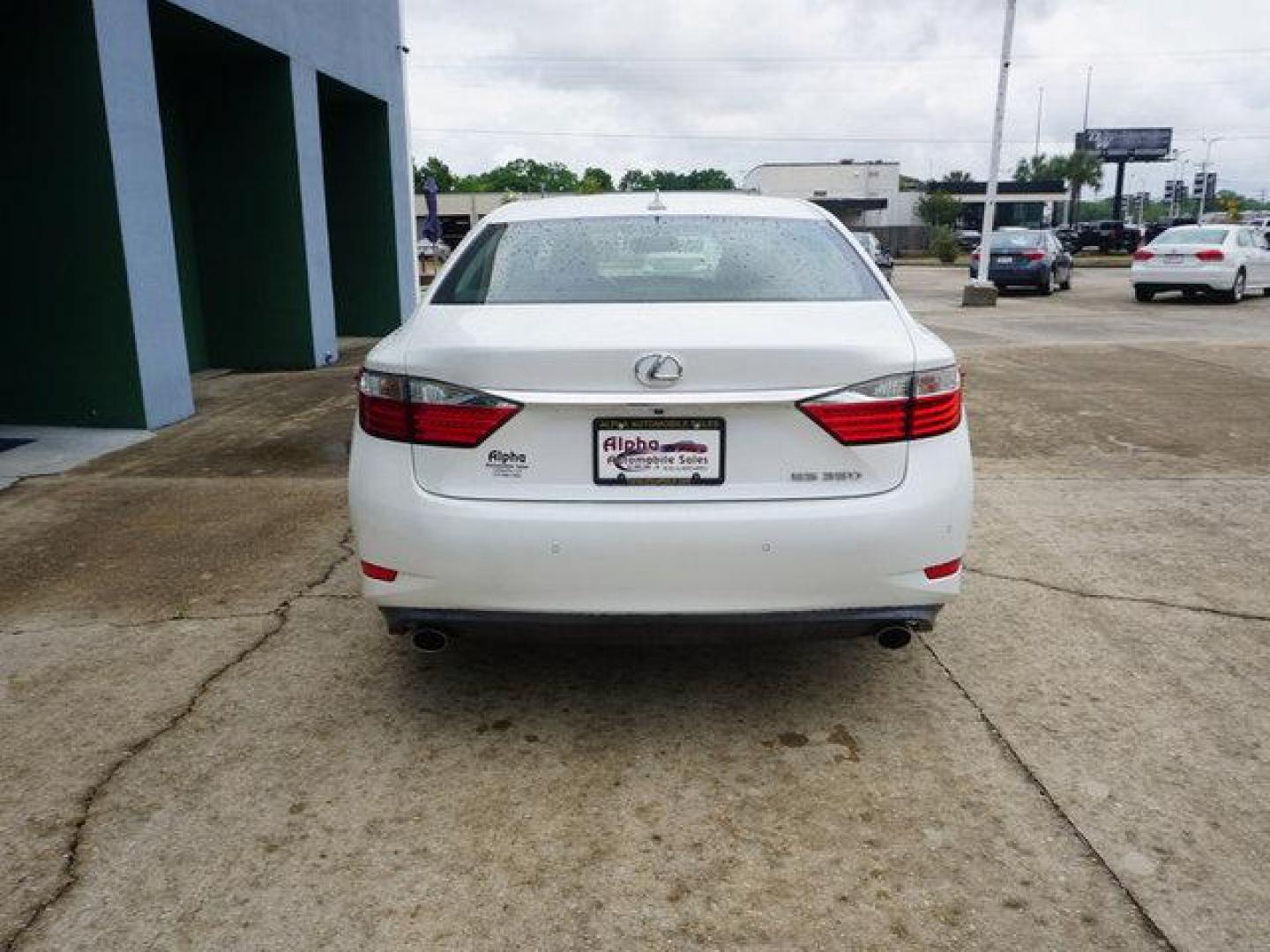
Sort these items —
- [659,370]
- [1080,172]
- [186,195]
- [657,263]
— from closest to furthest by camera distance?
[659,370] < [657,263] < [186,195] < [1080,172]

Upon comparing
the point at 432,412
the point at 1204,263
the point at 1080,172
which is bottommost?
the point at 1204,263

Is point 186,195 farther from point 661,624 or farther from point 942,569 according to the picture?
point 942,569

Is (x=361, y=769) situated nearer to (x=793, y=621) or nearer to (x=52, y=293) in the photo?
(x=793, y=621)

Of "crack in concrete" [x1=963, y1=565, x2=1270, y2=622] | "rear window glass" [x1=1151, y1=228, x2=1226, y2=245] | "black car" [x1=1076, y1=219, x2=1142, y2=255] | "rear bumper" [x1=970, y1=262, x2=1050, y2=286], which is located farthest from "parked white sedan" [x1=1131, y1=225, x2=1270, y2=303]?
"black car" [x1=1076, y1=219, x2=1142, y2=255]

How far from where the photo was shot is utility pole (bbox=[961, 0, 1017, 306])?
1962cm

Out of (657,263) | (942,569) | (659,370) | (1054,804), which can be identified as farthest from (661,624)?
(657,263)

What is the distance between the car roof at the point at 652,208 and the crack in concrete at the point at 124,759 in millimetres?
1817

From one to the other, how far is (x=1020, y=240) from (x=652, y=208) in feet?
74.8

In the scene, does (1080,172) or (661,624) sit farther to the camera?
(1080,172)

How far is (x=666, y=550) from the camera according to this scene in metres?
2.73

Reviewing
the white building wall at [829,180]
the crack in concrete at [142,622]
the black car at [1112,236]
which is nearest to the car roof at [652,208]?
the crack in concrete at [142,622]

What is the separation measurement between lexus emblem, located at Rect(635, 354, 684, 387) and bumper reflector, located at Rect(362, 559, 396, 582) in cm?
92

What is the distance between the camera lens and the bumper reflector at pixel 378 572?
290 cm

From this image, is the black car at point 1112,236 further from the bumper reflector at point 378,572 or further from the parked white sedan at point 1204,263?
the bumper reflector at point 378,572
